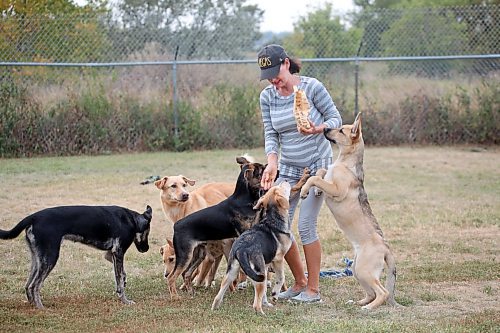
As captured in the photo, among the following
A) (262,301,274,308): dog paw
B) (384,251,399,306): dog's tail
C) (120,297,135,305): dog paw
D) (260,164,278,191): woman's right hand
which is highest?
(260,164,278,191): woman's right hand

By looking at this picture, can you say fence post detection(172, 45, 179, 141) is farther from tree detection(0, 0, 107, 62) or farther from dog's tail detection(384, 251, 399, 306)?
dog's tail detection(384, 251, 399, 306)

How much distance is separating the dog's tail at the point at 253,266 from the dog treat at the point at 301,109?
1191 mm

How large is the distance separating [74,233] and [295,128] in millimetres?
2131

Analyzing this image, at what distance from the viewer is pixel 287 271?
8484mm

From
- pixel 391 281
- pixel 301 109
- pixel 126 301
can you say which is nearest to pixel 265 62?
pixel 301 109

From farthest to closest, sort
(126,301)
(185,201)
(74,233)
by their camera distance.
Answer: (185,201) < (126,301) < (74,233)

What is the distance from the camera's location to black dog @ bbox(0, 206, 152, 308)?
6852 millimetres

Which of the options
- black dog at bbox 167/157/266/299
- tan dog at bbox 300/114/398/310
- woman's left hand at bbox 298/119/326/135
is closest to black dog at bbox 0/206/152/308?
black dog at bbox 167/157/266/299

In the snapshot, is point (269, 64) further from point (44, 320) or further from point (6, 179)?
point (6, 179)

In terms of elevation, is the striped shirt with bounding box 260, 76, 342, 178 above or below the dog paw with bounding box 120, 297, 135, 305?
above

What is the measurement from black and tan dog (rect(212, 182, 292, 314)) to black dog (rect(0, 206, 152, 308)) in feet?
3.65

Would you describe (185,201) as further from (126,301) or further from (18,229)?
(18,229)

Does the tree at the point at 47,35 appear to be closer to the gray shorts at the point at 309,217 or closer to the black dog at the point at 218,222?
the black dog at the point at 218,222

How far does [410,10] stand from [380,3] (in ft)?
72.1
